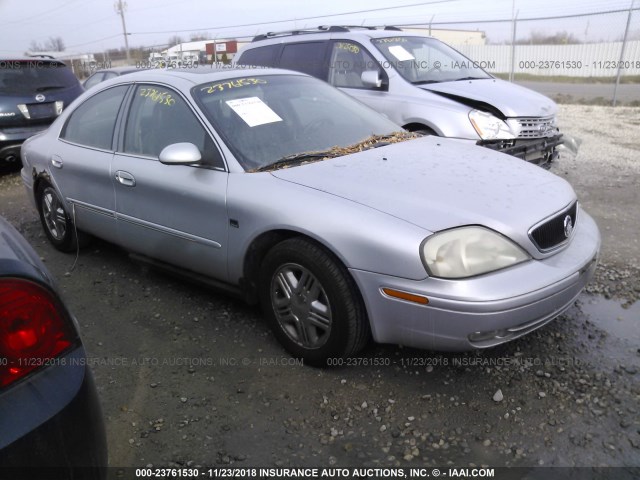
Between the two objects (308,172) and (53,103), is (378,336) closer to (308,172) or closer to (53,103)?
(308,172)

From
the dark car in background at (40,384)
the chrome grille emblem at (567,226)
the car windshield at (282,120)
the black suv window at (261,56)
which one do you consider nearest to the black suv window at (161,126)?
the car windshield at (282,120)

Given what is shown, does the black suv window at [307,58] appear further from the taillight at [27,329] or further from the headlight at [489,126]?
the taillight at [27,329]

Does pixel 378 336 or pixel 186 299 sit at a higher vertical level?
pixel 378 336

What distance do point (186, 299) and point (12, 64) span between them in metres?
6.24

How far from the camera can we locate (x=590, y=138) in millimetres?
9211

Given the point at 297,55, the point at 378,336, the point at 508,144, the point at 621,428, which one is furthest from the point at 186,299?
the point at 297,55

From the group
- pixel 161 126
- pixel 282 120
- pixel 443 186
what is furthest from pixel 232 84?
pixel 443 186

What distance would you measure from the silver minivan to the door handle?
10.8 feet

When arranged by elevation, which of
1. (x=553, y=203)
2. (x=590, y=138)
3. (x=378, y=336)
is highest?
(x=553, y=203)

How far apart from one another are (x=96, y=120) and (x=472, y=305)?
3.29 metres

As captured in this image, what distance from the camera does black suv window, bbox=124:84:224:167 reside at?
3.34 metres

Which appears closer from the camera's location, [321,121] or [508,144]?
[321,121]

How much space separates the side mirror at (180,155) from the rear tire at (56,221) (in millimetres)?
1862

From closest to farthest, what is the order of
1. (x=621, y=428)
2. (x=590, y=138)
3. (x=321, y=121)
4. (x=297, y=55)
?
(x=621, y=428) < (x=321, y=121) < (x=297, y=55) < (x=590, y=138)
